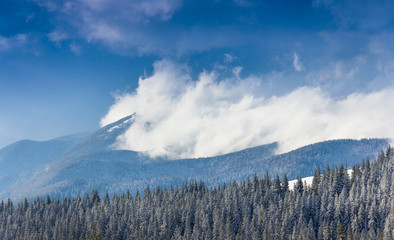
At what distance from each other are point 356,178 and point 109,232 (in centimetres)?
10649

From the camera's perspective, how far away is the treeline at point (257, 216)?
150 m

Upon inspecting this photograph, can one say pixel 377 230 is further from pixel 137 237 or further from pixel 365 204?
pixel 137 237

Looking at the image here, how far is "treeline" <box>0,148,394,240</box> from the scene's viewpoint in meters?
150

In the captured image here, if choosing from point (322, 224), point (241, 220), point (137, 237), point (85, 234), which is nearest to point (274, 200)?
point (241, 220)

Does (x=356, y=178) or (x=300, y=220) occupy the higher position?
(x=356, y=178)

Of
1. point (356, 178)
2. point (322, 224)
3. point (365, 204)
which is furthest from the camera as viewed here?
point (356, 178)

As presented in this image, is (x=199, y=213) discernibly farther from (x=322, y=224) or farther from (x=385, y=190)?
(x=385, y=190)

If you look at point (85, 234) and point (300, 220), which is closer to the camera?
point (300, 220)

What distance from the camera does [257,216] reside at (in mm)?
163250

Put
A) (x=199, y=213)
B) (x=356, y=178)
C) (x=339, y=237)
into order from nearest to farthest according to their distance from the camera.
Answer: (x=339, y=237)
(x=199, y=213)
(x=356, y=178)

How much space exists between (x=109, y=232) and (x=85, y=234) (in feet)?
43.1

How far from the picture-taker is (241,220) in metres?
166

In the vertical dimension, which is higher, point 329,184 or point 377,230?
point 329,184

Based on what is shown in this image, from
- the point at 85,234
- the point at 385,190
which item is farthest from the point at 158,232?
the point at 385,190
